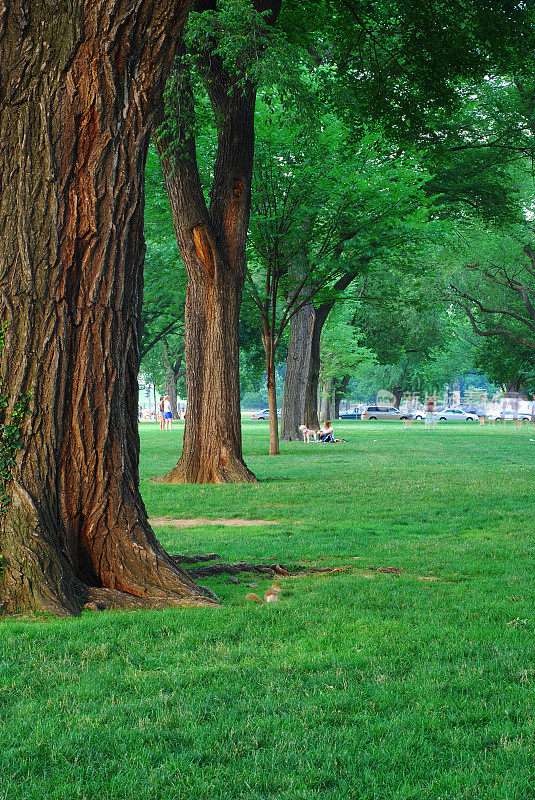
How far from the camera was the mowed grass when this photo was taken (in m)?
2.99

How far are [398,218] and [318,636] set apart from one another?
18042 mm

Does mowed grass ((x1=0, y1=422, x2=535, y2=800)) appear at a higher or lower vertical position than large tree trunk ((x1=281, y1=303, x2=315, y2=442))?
lower

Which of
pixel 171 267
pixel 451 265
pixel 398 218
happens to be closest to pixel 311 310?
pixel 171 267

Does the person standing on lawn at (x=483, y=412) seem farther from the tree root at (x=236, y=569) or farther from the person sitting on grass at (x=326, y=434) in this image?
the tree root at (x=236, y=569)

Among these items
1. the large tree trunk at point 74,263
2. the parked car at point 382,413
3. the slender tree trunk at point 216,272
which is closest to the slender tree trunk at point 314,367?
the slender tree trunk at point 216,272

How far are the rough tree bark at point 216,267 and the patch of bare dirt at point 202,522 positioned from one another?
436 cm

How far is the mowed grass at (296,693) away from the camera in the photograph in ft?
9.80

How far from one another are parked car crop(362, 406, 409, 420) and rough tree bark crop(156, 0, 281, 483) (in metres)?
67.8

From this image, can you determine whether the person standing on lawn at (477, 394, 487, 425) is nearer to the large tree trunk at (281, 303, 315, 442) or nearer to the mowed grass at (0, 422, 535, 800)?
the large tree trunk at (281, 303, 315, 442)

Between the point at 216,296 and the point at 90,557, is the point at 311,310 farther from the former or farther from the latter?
the point at 90,557

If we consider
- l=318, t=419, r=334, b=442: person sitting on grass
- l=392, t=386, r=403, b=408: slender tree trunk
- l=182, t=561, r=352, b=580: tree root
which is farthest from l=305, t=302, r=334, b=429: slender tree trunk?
l=392, t=386, r=403, b=408: slender tree trunk

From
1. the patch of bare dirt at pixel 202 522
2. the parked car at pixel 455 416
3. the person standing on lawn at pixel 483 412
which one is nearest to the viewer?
the patch of bare dirt at pixel 202 522

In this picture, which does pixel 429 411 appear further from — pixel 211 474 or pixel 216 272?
pixel 216 272

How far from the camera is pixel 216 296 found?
49.8 ft
